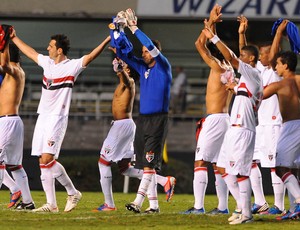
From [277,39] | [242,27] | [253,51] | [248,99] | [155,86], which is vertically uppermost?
[242,27]

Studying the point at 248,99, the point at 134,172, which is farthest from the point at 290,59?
the point at 134,172

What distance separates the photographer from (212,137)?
51.1 feet

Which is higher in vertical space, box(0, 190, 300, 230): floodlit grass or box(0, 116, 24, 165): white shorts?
box(0, 116, 24, 165): white shorts

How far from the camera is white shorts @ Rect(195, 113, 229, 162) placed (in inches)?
612

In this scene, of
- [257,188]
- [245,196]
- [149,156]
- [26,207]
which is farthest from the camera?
[257,188]

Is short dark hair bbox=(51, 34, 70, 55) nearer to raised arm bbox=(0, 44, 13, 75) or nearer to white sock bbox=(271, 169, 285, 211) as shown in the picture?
raised arm bbox=(0, 44, 13, 75)

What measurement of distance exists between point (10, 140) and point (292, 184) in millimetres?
4148

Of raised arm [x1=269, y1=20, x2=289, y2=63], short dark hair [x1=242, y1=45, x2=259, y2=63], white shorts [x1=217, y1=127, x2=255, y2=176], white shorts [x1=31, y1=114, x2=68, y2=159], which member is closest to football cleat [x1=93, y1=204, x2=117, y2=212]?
white shorts [x1=31, y1=114, x2=68, y2=159]

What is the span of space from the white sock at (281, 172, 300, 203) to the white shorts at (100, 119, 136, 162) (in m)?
2.91

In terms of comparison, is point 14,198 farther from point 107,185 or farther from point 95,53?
point 95,53

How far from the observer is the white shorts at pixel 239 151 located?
13828mm

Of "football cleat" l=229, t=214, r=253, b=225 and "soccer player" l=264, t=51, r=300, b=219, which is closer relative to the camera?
"football cleat" l=229, t=214, r=253, b=225

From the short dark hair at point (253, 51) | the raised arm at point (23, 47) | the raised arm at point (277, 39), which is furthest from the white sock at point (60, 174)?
the raised arm at point (277, 39)

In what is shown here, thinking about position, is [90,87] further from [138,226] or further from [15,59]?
[138,226]
